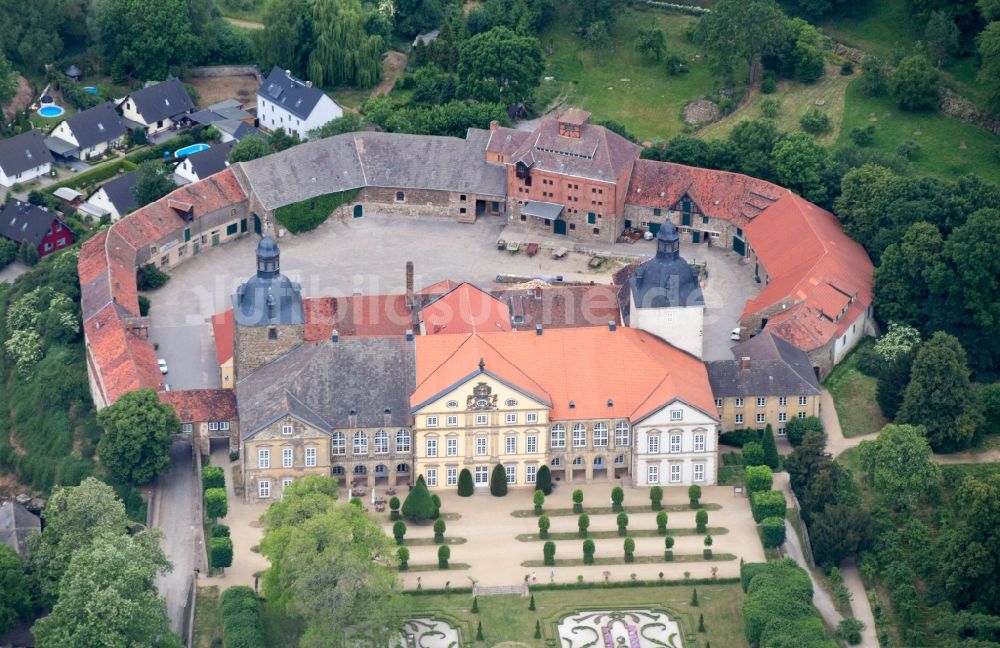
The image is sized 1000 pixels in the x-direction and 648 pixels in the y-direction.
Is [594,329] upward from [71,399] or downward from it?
upward

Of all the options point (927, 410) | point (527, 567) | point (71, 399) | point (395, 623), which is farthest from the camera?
point (71, 399)

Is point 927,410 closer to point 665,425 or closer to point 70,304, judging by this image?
point 665,425

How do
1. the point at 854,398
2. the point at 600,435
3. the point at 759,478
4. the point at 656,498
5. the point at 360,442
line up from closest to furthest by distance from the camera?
the point at 759,478
the point at 656,498
the point at 360,442
the point at 600,435
the point at 854,398

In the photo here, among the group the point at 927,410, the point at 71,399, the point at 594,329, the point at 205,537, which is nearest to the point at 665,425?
the point at 594,329

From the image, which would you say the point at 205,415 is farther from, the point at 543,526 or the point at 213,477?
the point at 543,526

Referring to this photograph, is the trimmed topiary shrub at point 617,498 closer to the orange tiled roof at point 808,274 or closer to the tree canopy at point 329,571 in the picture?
the tree canopy at point 329,571

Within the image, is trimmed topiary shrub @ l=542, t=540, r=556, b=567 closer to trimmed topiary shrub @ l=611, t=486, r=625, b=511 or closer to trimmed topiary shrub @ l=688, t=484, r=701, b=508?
trimmed topiary shrub @ l=611, t=486, r=625, b=511

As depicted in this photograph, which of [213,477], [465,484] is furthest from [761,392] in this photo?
[213,477]
